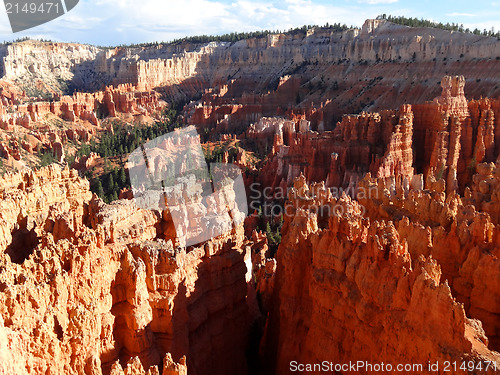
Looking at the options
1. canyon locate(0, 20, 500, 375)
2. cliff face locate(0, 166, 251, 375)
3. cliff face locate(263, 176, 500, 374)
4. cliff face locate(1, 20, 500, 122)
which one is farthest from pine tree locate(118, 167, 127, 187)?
cliff face locate(263, 176, 500, 374)

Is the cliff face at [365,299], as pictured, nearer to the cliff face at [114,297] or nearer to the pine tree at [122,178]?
the cliff face at [114,297]

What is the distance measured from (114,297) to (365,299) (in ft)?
19.1

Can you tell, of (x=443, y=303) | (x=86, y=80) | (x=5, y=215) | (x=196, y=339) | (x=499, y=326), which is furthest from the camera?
(x=86, y=80)

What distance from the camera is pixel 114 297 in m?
11.0

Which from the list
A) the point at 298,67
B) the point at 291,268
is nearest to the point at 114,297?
the point at 291,268

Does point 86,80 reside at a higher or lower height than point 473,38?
lower

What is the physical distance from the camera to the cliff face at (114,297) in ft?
28.9

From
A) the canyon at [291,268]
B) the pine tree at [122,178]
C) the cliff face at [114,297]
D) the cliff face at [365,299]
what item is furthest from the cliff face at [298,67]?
the cliff face at [114,297]

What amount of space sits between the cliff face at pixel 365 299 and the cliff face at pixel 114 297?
182 centimetres

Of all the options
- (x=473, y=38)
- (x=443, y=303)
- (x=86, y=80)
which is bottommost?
(x=86, y=80)

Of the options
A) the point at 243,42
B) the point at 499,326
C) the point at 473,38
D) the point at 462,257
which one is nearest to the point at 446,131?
the point at 462,257

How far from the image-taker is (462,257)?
13.4 metres

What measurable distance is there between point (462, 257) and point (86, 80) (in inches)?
5069

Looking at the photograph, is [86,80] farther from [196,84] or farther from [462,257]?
[462,257]
